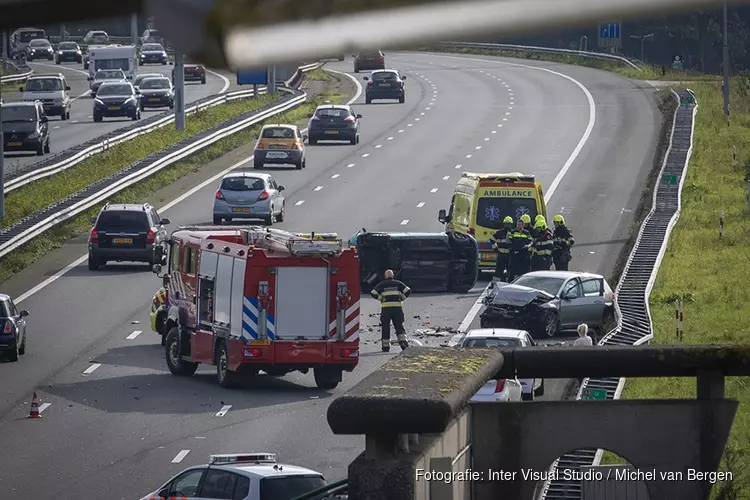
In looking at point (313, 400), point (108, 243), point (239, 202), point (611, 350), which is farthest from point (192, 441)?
point (239, 202)

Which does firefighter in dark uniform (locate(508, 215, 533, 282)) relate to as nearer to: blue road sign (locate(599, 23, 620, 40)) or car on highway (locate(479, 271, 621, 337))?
car on highway (locate(479, 271, 621, 337))

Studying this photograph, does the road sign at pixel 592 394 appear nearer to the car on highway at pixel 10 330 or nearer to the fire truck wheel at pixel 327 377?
A: the fire truck wheel at pixel 327 377

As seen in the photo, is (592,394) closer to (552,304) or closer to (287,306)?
(287,306)

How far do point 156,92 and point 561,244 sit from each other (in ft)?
138

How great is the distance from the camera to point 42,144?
55.3 meters

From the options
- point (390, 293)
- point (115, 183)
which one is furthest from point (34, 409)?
point (115, 183)

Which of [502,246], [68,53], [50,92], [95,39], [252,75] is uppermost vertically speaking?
[252,75]

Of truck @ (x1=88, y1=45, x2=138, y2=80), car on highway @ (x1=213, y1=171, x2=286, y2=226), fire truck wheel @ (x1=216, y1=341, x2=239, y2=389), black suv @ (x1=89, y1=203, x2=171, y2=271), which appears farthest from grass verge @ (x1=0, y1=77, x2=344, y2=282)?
truck @ (x1=88, y1=45, x2=138, y2=80)

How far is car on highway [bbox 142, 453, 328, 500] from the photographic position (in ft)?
47.2

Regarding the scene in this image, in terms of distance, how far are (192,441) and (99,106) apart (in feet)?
159

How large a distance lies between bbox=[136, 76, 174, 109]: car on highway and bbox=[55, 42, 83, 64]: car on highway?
38.5 m

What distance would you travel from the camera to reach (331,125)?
198ft

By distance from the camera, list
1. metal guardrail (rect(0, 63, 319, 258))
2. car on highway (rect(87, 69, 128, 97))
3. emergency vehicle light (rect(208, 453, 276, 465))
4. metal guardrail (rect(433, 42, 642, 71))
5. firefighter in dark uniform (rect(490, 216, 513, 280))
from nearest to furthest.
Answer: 1. emergency vehicle light (rect(208, 453, 276, 465))
2. firefighter in dark uniform (rect(490, 216, 513, 280))
3. metal guardrail (rect(0, 63, 319, 258))
4. car on highway (rect(87, 69, 128, 97))
5. metal guardrail (rect(433, 42, 642, 71))

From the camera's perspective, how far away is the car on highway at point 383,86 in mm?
76188
